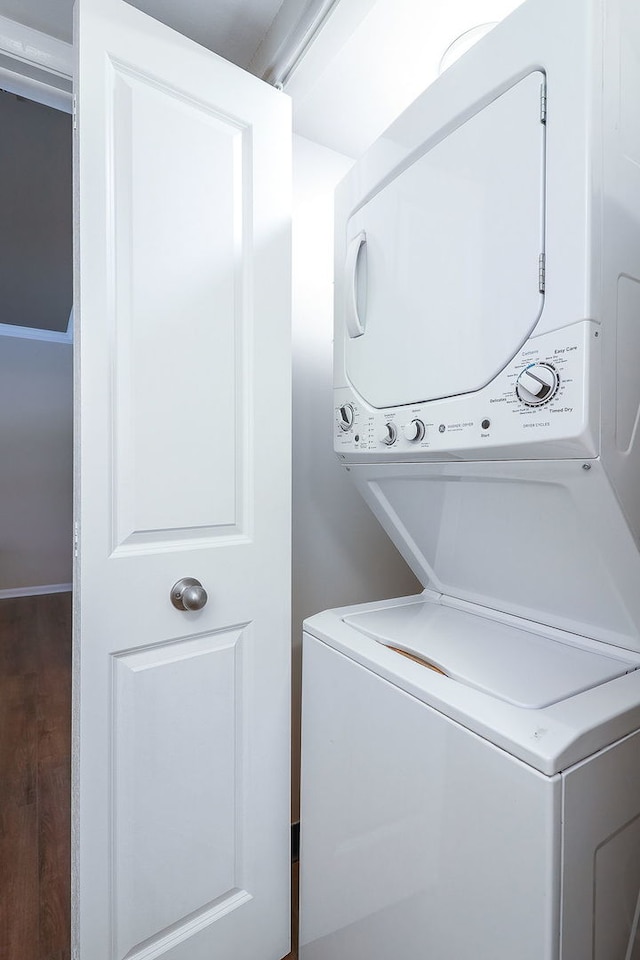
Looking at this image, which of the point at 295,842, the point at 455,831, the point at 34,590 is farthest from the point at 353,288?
the point at 34,590

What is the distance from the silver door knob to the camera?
1.32 meters

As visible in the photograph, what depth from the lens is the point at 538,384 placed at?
897 mm

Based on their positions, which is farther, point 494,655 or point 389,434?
point 389,434

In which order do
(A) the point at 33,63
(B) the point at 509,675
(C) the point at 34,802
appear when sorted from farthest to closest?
1. (C) the point at 34,802
2. (A) the point at 33,63
3. (B) the point at 509,675

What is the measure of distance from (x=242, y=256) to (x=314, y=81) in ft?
2.02

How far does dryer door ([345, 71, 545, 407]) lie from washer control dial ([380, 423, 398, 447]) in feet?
0.20

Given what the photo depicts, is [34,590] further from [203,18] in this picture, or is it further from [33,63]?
[203,18]

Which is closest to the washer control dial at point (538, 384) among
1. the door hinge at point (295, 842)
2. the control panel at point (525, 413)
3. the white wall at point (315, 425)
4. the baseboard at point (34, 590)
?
the control panel at point (525, 413)

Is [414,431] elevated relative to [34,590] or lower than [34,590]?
elevated

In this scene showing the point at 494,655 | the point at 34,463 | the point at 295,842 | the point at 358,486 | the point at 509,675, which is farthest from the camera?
the point at 34,463

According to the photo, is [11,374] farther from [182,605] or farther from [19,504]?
[182,605]

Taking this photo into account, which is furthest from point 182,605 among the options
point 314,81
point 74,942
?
point 314,81

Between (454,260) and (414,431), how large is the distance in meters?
0.38

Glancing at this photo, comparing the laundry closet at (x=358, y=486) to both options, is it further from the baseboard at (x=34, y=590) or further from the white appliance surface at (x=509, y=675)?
the baseboard at (x=34, y=590)
